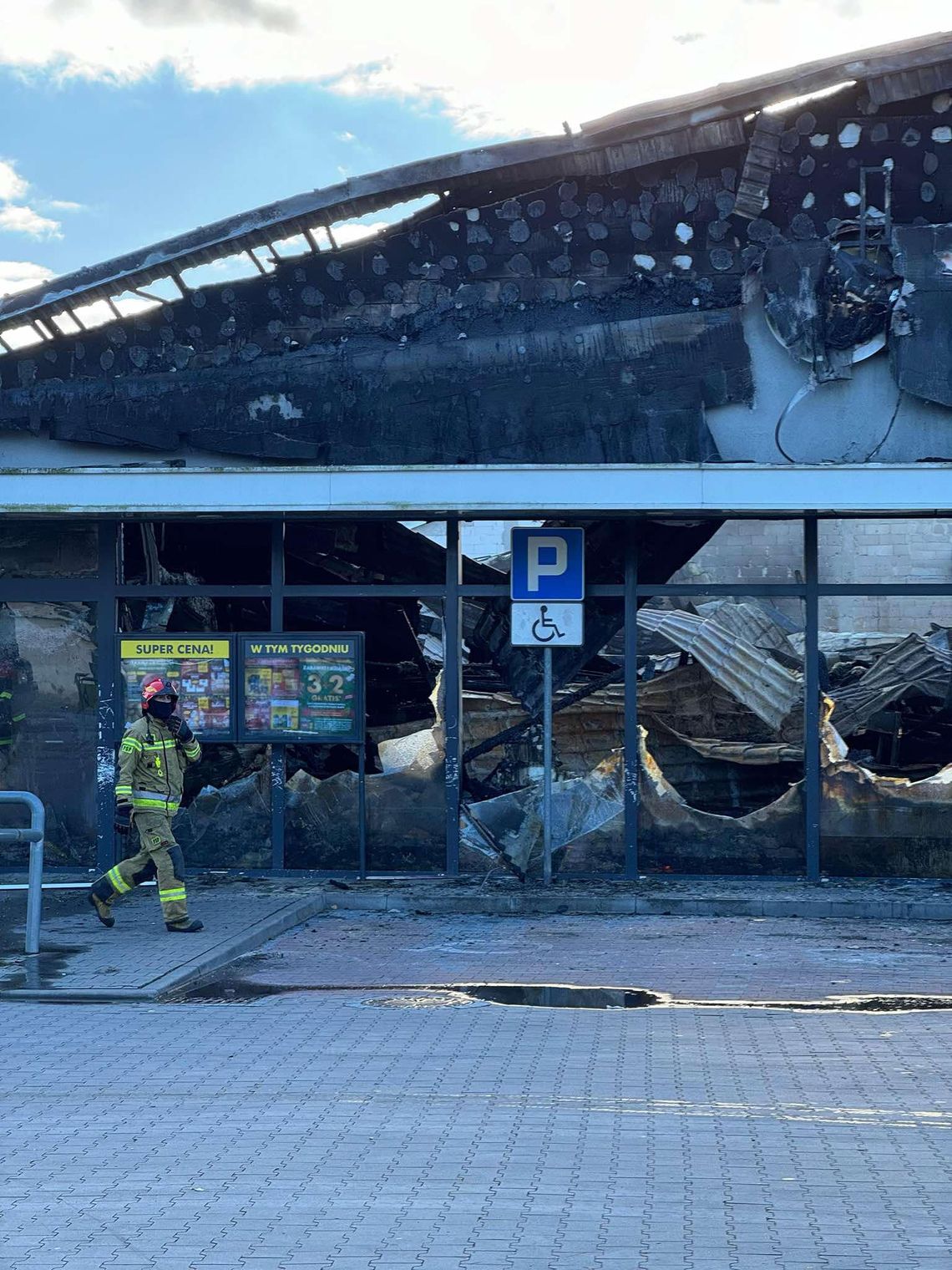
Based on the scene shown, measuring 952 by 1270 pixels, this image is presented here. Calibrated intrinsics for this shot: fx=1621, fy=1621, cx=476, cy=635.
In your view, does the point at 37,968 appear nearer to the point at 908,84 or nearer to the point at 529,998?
the point at 529,998

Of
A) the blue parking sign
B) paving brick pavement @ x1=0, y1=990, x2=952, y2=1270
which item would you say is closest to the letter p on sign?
the blue parking sign

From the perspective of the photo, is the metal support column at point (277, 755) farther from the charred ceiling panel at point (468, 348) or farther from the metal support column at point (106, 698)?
the charred ceiling panel at point (468, 348)

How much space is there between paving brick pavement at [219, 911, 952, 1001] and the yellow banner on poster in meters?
2.69

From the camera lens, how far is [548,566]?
13242 mm

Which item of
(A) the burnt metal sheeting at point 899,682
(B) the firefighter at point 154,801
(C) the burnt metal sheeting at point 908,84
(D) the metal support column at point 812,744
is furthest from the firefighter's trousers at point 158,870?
(C) the burnt metal sheeting at point 908,84

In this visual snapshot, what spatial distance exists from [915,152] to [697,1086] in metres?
10.9

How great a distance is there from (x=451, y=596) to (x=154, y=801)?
3.55 meters

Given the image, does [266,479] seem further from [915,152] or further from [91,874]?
[915,152]

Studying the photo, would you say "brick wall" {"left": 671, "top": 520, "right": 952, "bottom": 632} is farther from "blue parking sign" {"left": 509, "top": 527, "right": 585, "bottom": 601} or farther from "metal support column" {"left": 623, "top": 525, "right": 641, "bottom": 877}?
"blue parking sign" {"left": 509, "top": 527, "right": 585, "bottom": 601}

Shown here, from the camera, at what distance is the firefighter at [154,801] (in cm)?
1104

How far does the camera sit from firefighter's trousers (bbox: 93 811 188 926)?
11016 millimetres

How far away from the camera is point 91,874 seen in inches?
543

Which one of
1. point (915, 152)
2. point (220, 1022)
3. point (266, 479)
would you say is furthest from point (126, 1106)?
point (915, 152)

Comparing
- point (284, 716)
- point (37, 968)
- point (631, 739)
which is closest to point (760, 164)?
point (631, 739)
